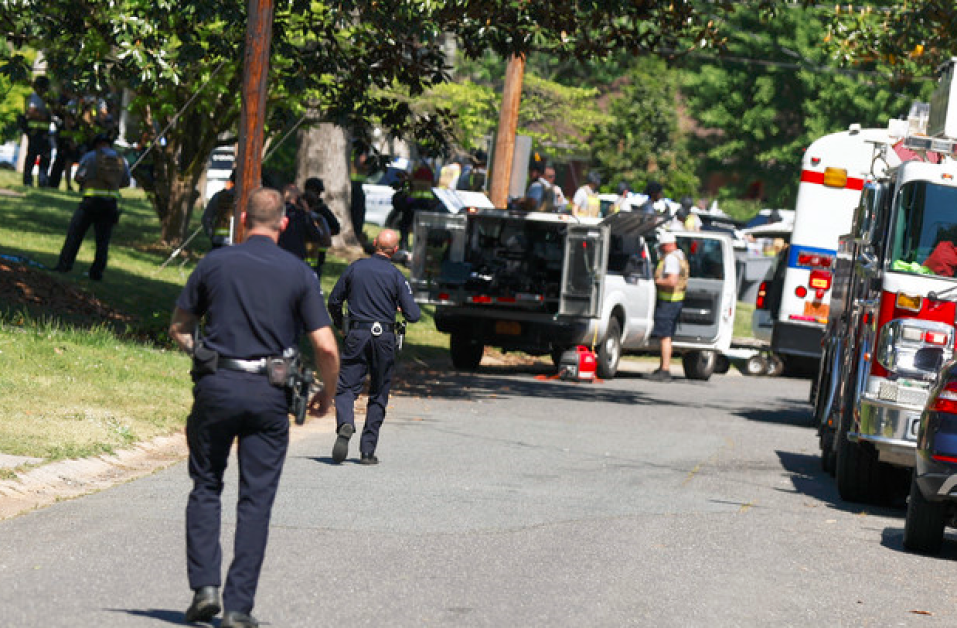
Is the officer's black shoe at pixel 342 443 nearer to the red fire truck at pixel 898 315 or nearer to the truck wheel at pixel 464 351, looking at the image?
the red fire truck at pixel 898 315

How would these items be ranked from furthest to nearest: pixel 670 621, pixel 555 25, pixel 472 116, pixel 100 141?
pixel 472 116 < pixel 100 141 < pixel 555 25 < pixel 670 621

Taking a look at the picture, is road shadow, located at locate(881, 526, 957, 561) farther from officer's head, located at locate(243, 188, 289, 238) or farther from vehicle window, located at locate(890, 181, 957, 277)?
officer's head, located at locate(243, 188, 289, 238)

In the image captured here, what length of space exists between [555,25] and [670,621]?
41.3 ft

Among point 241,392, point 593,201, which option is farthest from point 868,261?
point 593,201

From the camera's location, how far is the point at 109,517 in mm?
10008

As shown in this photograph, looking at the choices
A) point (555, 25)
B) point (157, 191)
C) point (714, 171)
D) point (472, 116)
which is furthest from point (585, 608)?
point (714, 171)

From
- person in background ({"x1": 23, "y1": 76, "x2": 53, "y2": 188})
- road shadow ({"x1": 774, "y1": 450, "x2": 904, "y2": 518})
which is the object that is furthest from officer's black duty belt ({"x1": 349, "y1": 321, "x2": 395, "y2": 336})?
person in background ({"x1": 23, "y1": 76, "x2": 53, "y2": 188})

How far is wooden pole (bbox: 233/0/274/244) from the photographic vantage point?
56.8 ft

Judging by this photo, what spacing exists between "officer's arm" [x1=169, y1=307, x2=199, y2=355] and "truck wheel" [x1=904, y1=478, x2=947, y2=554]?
514 cm

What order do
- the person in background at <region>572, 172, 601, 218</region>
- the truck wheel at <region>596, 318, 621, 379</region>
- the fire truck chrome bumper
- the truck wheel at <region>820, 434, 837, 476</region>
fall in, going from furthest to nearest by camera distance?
the person in background at <region>572, 172, 601, 218</region> < the truck wheel at <region>596, 318, 621, 379</region> < the truck wheel at <region>820, 434, 837, 476</region> < the fire truck chrome bumper

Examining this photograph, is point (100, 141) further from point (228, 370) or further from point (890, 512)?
point (228, 370)

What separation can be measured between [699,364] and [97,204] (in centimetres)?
929

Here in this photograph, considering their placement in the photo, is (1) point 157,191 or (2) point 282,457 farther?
(1) point 157,191

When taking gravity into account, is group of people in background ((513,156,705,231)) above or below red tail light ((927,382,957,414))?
above
